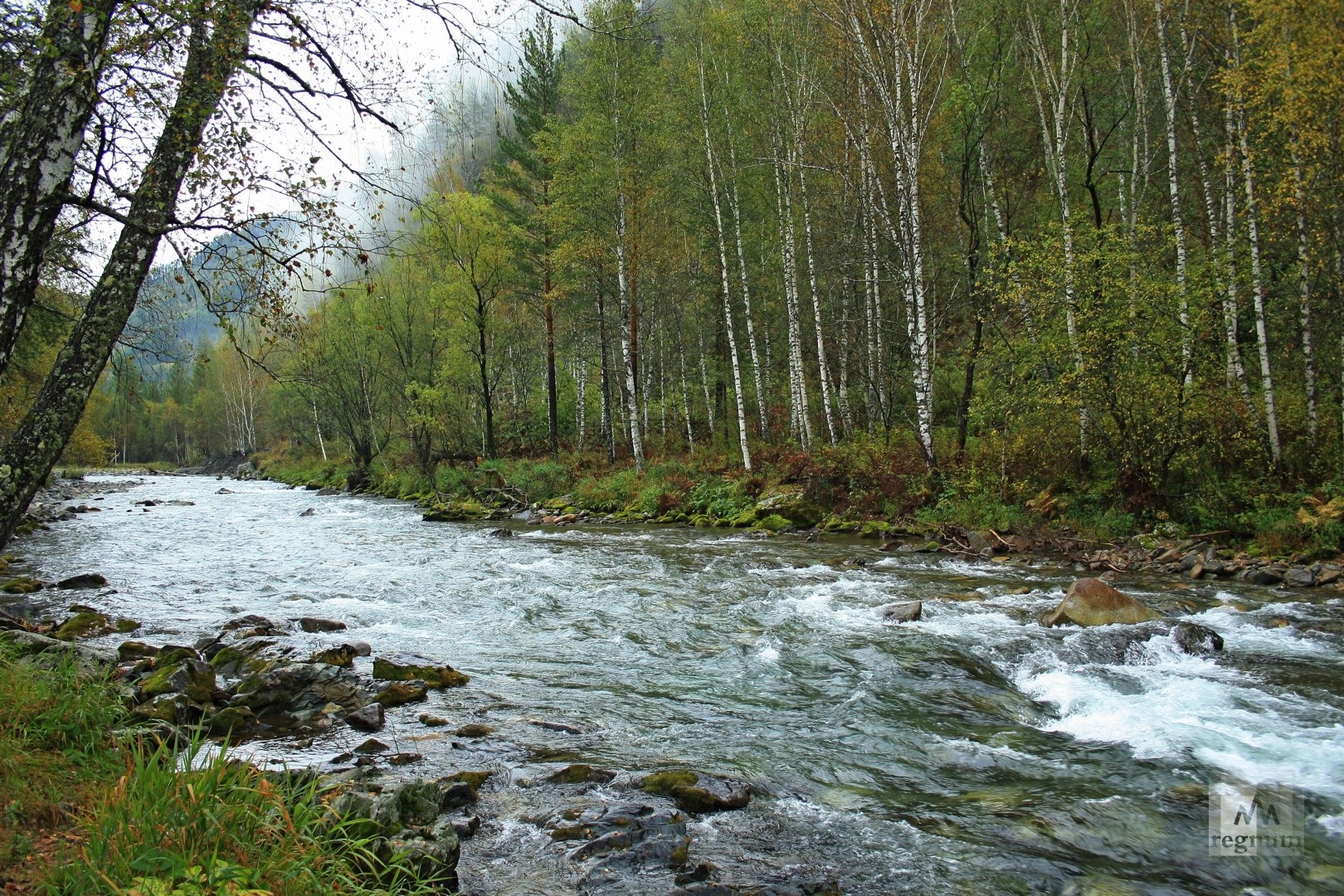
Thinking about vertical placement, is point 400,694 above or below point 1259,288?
below

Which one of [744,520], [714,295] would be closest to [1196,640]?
[744,520]

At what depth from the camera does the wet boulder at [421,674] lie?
7.53 meters

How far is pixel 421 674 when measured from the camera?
7.64 metres

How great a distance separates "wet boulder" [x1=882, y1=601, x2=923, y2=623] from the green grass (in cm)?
740

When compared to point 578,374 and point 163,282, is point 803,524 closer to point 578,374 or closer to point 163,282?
point 163,282

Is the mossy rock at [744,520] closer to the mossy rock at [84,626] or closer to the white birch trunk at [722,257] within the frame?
the white birch trunk at [722,257]

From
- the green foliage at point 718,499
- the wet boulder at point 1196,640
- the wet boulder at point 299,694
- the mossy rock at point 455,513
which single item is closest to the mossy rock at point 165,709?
the wet boulder at point 299,694

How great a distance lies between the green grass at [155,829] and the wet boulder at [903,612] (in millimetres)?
7396

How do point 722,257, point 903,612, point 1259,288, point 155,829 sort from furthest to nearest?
1. point 722,257
2. point 1259,288
3. point 903,612
4. point 155,829

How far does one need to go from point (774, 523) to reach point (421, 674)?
12.3 m

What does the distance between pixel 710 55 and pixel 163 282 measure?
21.6 m

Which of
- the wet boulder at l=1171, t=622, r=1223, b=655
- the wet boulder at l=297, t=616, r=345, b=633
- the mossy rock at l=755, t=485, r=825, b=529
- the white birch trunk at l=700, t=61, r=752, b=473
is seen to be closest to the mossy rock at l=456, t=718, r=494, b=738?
the wet boulder at l=297, t=616, r=345, b=633

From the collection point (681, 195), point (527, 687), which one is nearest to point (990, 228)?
point (681, 195)

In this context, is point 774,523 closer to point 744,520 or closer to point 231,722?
point 744,520
